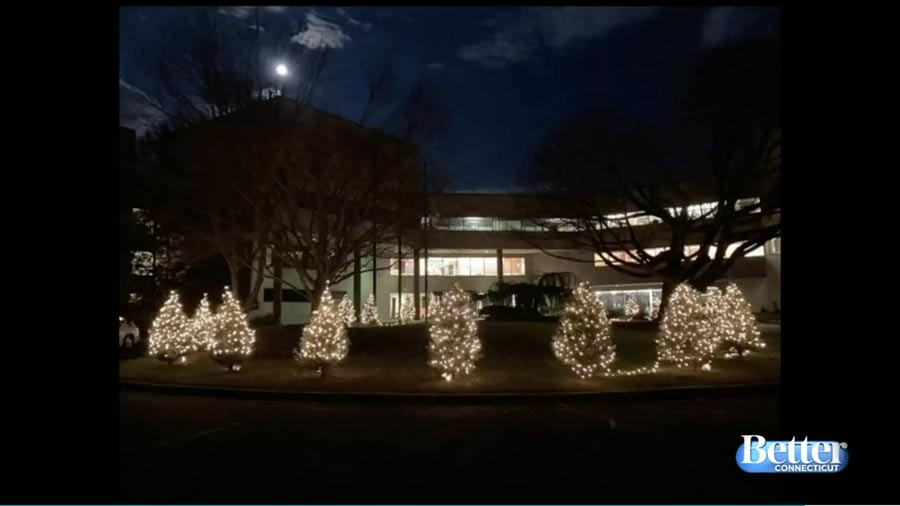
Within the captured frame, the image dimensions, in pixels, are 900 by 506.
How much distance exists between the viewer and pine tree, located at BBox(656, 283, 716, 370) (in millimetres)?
13992

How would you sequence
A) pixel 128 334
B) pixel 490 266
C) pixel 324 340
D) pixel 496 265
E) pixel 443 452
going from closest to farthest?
pixel 443 452 → pixel 324 340 → pixel 128 334 → pixel 496 265 → pixel 490 266

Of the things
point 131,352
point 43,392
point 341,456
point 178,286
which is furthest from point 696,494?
point 178,286

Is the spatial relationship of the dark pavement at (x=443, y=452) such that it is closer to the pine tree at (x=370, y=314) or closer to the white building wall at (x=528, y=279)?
the pine tree at (x=370, y=314)

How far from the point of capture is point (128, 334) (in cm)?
2442

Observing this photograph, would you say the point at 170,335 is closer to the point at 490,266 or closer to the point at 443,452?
the point at 443,452

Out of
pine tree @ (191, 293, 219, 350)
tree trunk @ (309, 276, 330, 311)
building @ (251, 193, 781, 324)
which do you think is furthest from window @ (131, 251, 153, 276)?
building @ (251, 193, 781, 324)

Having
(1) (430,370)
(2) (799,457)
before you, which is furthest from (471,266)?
(2) (799,457)

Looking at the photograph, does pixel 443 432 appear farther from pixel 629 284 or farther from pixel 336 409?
pixel 629 284

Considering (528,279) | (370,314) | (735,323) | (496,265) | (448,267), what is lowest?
(370,314)

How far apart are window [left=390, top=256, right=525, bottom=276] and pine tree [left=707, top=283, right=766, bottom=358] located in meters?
36.8

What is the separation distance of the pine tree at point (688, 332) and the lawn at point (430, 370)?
1.17 ft

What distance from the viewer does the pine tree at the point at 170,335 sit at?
1573 cm

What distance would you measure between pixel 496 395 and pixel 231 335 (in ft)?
20.7

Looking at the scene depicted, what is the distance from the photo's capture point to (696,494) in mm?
5973
